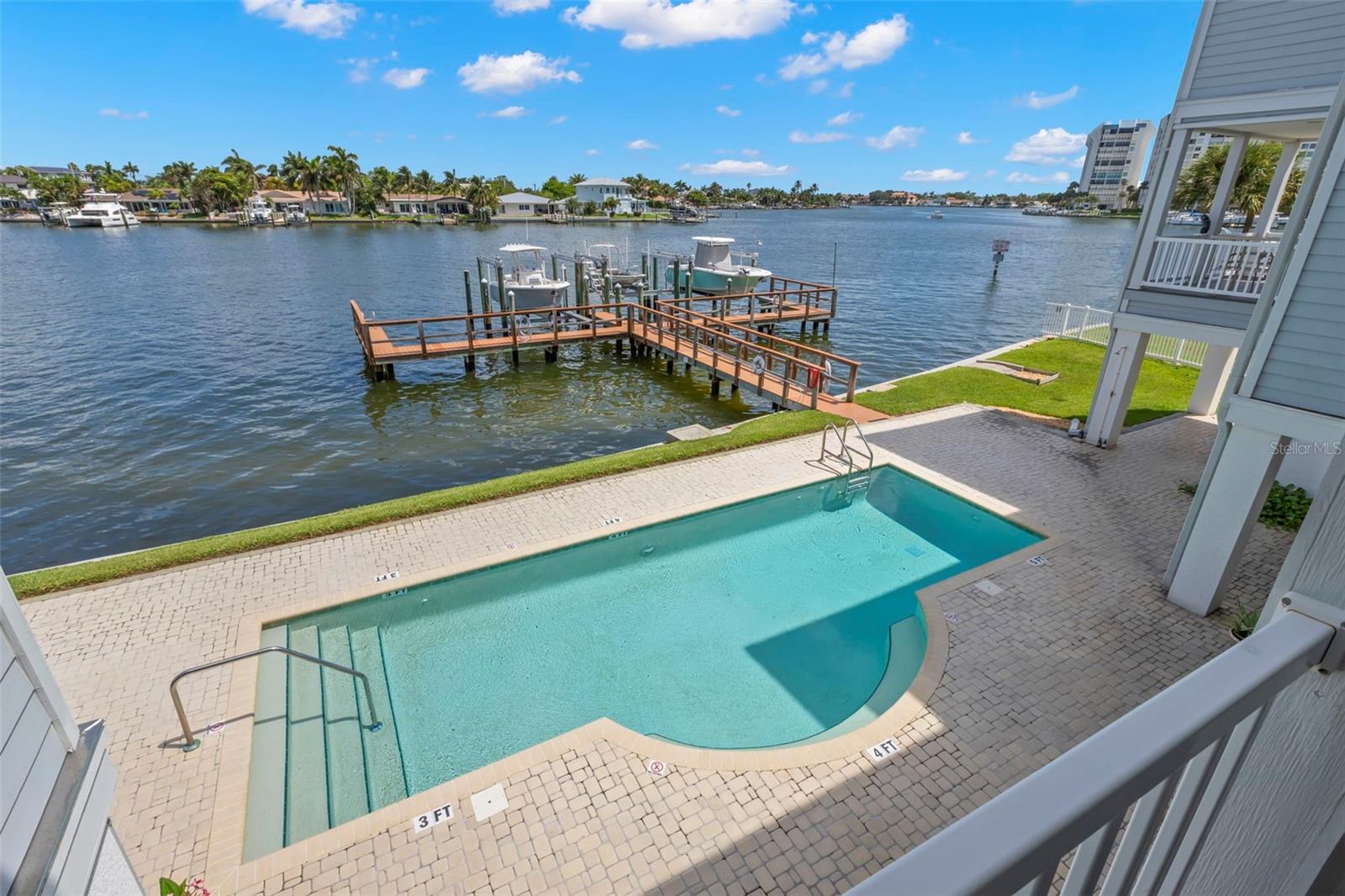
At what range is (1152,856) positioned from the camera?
4.75 ft

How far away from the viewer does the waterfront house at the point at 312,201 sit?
304ft

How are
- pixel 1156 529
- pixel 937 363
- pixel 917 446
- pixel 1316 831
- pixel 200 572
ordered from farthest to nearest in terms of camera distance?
pixel 937 363 → pixel 917 446 → pixel 1156 529 → pixel 200 572 → pixel 1316 831

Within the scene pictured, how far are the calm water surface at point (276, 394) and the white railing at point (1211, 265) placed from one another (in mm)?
9710

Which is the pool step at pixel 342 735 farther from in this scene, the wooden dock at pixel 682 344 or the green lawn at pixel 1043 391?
the green lawn at pixel 1043 391

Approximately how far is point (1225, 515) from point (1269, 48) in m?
6.11

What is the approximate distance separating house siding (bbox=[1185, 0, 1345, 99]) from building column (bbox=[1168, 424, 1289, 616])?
475 cm

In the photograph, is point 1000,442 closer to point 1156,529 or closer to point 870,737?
point 1156,529

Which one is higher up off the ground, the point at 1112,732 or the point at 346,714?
the point at 1112,732

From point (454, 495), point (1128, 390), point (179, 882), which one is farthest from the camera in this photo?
point (1128, 390)

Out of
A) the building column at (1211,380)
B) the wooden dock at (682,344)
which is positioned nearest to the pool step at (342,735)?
the wooden dock at (682,344)

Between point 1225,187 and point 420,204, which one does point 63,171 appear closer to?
point 420,204

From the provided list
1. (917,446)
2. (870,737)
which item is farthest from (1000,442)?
(870,737)

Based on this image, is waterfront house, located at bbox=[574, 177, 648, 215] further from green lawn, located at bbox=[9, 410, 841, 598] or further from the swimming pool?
the swimming pool

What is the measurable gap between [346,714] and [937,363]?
22.3m
